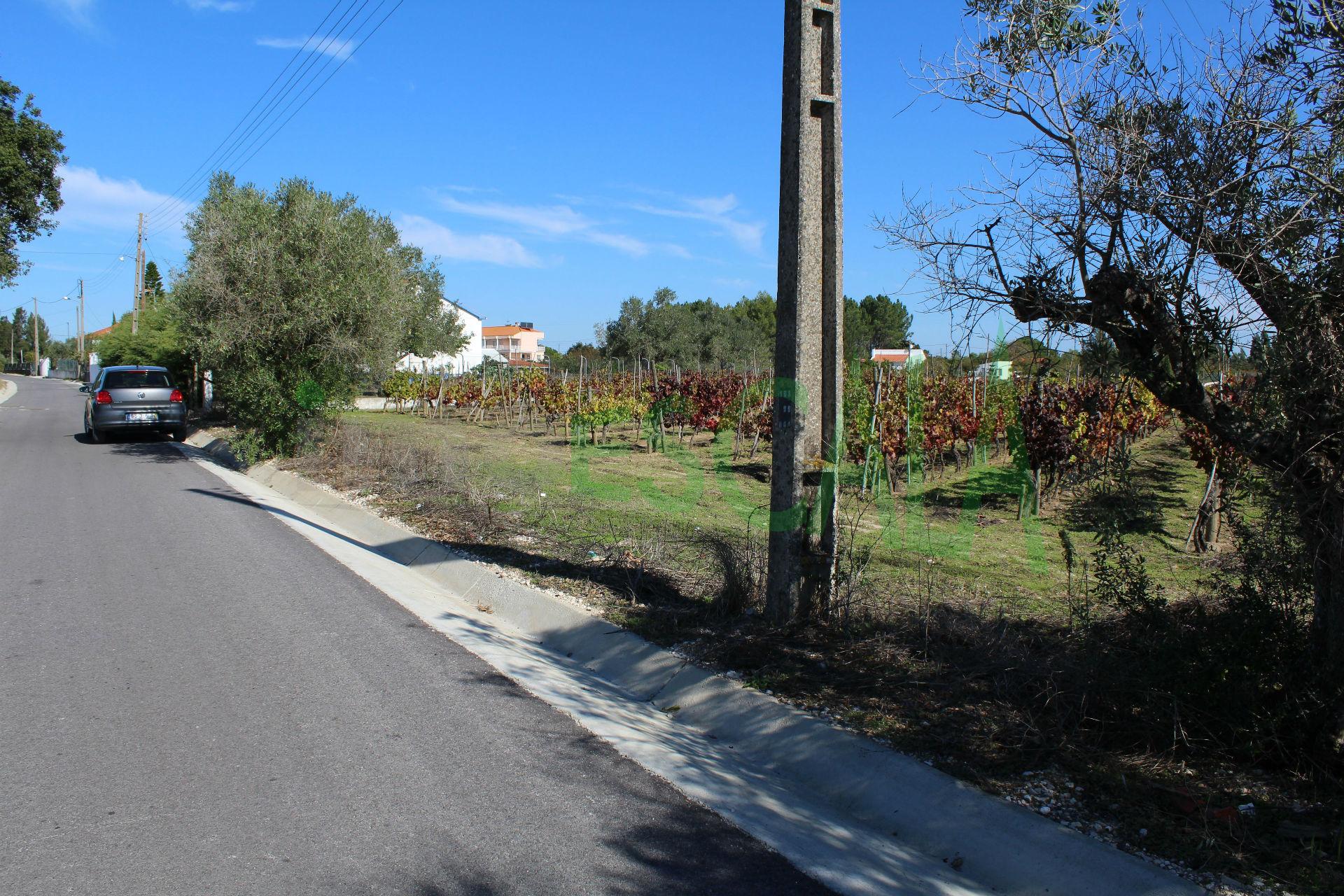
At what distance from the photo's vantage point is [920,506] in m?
14.6

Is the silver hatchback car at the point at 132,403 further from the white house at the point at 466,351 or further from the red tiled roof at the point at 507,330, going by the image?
the red tiled roof at the point at 507,330

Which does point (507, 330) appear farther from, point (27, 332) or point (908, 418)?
point (908, 418)

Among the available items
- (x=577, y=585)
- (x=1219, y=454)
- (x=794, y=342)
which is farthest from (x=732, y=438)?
(x=794, y=342)

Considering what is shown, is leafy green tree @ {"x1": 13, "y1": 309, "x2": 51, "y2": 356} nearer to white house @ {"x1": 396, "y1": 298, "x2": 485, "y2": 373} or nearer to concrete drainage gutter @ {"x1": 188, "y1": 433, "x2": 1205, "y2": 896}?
white house @ {"x1": 396, "y1": 298, "x2": 485, "y2": 373}

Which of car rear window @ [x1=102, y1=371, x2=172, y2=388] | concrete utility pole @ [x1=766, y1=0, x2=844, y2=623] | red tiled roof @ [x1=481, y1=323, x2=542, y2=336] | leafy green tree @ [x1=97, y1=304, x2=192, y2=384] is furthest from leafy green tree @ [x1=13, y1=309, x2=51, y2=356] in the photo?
concrete utility pole @ [x1=766, y1=0, x2=844, y2=623]

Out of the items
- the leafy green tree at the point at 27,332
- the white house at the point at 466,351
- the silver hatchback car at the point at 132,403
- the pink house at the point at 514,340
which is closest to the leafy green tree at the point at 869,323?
the silver hatchback car at the point at 132,403

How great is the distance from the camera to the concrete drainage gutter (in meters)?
3.52

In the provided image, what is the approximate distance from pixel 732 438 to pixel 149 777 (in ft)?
76.0

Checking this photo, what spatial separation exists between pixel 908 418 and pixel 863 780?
12.6 metres

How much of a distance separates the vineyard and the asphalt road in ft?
Result: 10.4

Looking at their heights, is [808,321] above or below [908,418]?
above

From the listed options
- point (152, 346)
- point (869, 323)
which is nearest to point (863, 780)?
point (152, 346)

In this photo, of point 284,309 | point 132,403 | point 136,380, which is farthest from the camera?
point 136,380

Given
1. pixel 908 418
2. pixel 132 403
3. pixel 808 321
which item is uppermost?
pixel 808 321
